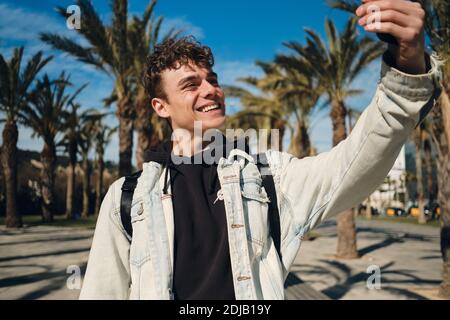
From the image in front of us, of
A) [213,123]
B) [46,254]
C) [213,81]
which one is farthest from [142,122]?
[213,123]

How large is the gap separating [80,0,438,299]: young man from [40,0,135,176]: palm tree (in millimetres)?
11273

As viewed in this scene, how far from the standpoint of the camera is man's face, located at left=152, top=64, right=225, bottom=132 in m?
1.80

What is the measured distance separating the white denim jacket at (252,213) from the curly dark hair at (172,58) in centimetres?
49

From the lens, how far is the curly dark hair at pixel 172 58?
190 cm

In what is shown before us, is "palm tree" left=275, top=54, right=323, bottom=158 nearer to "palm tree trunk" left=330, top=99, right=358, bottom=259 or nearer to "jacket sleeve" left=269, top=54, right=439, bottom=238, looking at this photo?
"palm tree trunk" left=330, top=99, right=358, bottom=259

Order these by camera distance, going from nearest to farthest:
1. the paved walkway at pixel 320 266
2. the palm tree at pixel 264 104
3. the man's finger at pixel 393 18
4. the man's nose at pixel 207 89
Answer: the man's finger at pixel 393 18
the man's nose at pixel 207 89
the paved walkway at pixel 320 266
the palm tree at pixel 264 104

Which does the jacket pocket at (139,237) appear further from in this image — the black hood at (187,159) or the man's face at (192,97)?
the man's face at (192,97)

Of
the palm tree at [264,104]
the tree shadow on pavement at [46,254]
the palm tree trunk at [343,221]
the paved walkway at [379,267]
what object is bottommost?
the paved walkway at [379,267]

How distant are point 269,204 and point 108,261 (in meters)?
0.66

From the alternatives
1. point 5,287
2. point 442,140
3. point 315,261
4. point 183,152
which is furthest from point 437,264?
point 183,152

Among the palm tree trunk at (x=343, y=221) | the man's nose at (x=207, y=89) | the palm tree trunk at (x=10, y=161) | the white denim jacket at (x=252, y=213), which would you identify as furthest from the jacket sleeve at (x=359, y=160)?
the palm tree trunk at (x=10, y=161)

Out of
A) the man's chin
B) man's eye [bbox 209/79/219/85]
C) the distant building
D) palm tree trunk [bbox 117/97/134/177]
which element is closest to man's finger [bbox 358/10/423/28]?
the man's chin

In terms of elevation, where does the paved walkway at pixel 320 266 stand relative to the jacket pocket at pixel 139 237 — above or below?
below
